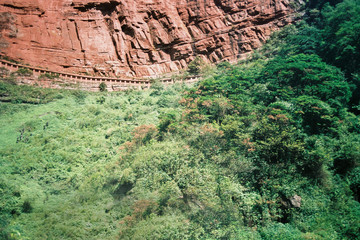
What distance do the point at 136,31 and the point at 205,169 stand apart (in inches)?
1163

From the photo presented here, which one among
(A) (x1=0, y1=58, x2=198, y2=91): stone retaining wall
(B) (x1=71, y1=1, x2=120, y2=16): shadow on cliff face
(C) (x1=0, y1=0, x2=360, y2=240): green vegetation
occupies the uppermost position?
(B) (x1=71, y1=1, x2=120, y2=16): shadow on cliff face

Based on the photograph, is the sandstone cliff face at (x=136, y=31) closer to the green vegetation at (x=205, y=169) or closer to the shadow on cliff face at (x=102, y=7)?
the shadow on cliff face at (x=102, y=7)

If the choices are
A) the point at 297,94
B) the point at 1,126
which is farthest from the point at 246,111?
the point at 1,126

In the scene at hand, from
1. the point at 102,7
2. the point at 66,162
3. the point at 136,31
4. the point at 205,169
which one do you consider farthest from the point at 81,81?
the point at 205,169

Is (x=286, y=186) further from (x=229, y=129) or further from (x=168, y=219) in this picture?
(x=168, y=219)

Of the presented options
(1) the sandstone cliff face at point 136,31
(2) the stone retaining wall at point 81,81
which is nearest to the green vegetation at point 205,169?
(2) the stone retaining wall at point 81,81

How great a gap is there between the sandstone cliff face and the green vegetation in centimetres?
1450

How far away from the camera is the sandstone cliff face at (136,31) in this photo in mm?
31859

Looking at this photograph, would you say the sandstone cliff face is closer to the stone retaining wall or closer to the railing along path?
the railing along path

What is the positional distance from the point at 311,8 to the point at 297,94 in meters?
26.6

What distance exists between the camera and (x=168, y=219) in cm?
1105

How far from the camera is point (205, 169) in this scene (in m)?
13.0

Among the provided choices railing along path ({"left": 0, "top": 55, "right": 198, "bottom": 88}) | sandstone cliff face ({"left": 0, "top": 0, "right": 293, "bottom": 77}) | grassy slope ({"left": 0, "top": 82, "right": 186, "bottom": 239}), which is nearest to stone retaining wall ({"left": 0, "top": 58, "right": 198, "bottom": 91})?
railing along path ({"left": 0, "top": 55, "right": 198, "bottom": 88})

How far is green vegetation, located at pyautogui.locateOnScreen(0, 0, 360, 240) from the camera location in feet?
37.5
